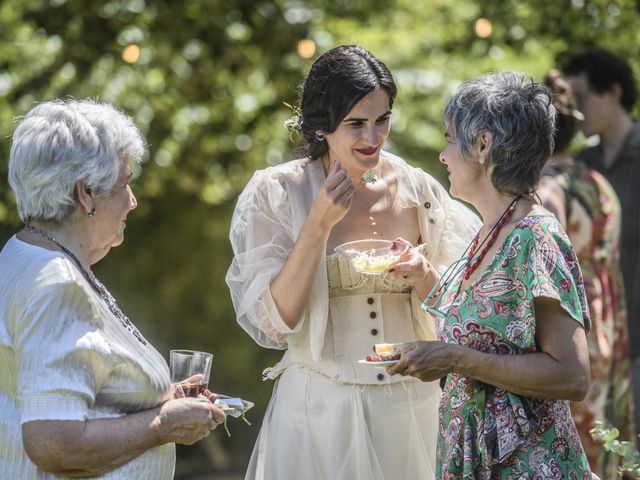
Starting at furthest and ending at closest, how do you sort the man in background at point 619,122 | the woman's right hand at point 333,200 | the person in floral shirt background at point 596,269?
the man in background at point 619,122
the person in floral shirt background at point 596,269
the woman's right hand at point 333,200

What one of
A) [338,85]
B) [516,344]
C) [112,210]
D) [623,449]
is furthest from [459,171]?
[112,210]

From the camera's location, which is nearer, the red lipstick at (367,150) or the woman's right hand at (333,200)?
the woman's right hand at (333,200)

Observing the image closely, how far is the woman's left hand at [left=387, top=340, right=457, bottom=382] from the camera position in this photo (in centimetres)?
306

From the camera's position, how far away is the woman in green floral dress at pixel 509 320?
3045 mm

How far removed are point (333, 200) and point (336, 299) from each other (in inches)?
17.8

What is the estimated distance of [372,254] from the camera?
148 inches

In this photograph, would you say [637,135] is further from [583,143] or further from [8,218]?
[8,218]

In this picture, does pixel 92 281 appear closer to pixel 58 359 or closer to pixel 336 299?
pixel 58 359

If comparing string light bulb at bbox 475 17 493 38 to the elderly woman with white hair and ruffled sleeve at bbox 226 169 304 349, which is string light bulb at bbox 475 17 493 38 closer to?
ruffled sleeve at bbox 226 169 304 349

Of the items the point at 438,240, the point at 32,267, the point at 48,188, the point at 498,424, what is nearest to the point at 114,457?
the point at 32,267

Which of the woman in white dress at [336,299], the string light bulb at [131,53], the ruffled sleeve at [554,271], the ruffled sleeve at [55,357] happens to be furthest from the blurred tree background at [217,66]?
the ruffled sleeve at [55,357]

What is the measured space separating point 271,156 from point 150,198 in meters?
1.19

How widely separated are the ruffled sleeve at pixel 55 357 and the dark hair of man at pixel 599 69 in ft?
13.9

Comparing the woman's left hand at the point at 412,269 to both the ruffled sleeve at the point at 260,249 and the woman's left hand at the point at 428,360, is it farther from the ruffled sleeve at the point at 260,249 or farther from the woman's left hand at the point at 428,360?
the woman's left hand at the point at 428,360
